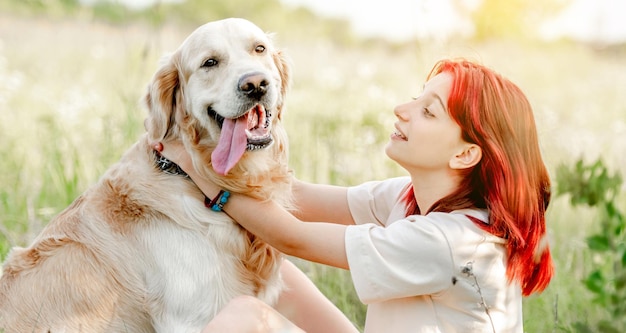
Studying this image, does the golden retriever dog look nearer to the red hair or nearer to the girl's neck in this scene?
the girl's neck

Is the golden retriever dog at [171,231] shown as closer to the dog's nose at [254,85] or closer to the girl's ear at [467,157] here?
the dog's nose at [254,85]

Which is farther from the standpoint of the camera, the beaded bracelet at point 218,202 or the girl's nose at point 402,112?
the beaded bracelet at point 218,202

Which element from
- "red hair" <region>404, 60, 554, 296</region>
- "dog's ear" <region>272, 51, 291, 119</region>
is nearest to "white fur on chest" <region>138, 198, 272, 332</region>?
"dog's ear" <region>272, 51, 291, 119</region>

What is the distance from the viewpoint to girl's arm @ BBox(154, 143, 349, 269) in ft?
7.59

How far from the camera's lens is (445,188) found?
2.40 m

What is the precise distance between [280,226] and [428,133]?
56 cm

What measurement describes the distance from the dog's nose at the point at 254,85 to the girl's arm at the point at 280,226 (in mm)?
326

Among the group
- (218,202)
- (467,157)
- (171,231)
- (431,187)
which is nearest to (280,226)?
(218,202)

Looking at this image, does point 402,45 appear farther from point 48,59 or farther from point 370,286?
point 370,286

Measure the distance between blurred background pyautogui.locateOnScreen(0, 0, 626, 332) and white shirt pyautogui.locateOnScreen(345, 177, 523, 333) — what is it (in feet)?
0.84

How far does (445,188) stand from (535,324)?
1.23m

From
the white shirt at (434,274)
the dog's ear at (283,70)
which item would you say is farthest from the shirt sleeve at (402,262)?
the dog's ear at (283,70)

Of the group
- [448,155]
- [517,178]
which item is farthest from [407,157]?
[517,178]

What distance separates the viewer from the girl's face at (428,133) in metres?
2.32
